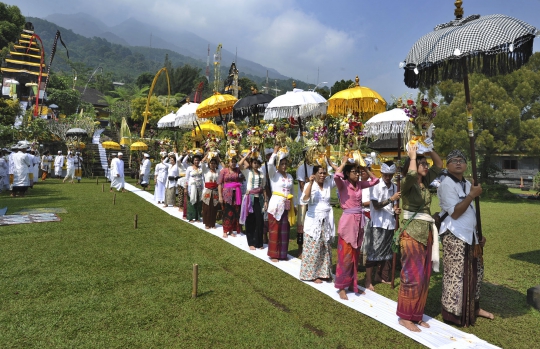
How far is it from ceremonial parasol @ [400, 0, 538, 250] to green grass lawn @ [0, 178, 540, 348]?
1654mm

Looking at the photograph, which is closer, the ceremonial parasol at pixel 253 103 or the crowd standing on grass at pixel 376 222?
the crowd standing on grass at pixel 376 222

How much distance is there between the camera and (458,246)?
3984 millimetres

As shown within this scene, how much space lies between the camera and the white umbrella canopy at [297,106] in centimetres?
683

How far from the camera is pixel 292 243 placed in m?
7.70

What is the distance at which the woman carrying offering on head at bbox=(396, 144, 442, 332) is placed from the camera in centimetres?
389

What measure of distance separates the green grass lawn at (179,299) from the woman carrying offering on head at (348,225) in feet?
1.30

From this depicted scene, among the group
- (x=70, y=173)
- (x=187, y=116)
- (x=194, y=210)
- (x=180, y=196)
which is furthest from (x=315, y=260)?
(x=70, y=173)

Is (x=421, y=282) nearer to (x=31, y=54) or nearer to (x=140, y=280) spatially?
(x=140, y=280)

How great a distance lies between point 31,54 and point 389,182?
141ft

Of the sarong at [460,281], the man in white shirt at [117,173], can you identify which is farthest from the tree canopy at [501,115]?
the sarong at [460,281]

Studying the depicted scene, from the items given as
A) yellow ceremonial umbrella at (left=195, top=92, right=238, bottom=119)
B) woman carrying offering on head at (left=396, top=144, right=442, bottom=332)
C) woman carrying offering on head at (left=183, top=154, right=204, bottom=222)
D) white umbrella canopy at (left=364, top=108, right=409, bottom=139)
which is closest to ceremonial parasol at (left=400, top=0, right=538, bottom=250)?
woman carrying offering on head at (left=396, top=144, right=442, bottom=332)

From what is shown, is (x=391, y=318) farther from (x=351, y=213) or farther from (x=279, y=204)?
(x=279, y=204)

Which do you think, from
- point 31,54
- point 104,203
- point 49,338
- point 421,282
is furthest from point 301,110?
point 31,54

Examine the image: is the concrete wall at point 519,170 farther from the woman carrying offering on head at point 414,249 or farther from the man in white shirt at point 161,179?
the woman carrying offering on head at point 414,249
